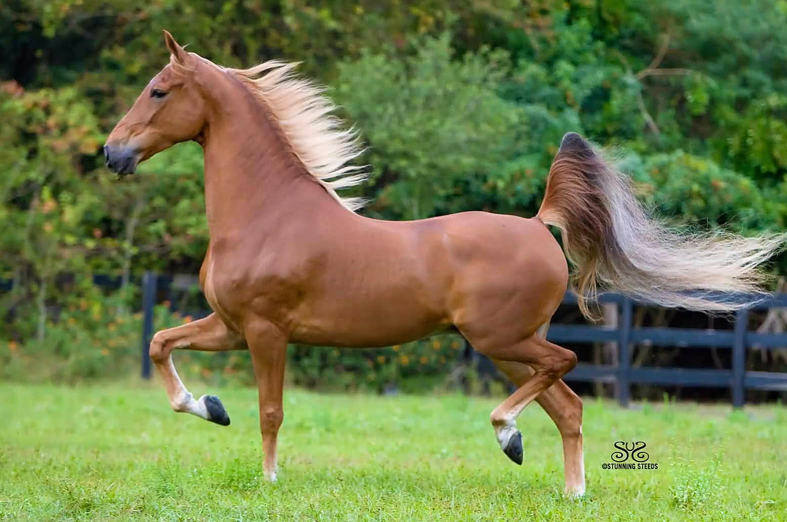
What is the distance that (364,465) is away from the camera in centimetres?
716

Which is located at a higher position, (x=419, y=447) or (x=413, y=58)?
→ (x=413, y=58)

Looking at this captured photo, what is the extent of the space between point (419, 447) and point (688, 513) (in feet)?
10.6

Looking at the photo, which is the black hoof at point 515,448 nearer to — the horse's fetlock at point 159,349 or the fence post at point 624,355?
the horse's fetlock at point 159,349

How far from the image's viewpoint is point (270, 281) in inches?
238

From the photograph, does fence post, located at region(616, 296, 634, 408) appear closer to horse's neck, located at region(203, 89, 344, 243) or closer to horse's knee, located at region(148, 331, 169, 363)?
horse's neck, located at region(203, 89, 344, 243)

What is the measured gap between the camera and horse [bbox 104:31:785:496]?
5984 millimetres

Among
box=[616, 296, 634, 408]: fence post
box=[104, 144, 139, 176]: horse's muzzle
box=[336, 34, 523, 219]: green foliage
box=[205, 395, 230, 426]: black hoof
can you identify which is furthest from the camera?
box=[336, 34, 523, 219]: green foliage

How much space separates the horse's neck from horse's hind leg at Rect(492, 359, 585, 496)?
1475 mm

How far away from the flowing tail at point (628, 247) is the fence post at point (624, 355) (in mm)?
6774

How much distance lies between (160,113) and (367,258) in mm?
1599

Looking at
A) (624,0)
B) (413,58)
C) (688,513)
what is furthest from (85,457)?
(624,0)

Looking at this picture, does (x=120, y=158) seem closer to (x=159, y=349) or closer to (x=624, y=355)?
(x=159, y=349)

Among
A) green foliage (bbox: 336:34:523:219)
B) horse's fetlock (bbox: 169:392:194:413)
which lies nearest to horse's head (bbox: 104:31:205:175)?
horse's fetlock (bbox: 169:392:194:413)

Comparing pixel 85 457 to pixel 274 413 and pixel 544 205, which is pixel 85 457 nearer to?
pixel 274 413
